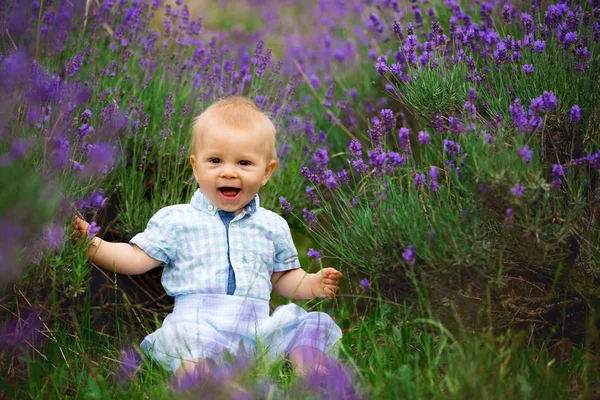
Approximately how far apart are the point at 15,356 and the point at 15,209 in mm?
694

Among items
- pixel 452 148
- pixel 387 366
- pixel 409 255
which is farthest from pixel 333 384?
pixel 452 148

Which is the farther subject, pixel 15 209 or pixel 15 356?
pixel 15 356

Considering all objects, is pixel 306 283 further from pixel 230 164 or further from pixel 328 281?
pixel 230 164

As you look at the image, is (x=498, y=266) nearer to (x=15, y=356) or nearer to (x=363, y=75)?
(x=15, y=356)

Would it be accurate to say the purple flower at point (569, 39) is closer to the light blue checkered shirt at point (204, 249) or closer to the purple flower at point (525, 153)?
the purple flower at point (525, 153)

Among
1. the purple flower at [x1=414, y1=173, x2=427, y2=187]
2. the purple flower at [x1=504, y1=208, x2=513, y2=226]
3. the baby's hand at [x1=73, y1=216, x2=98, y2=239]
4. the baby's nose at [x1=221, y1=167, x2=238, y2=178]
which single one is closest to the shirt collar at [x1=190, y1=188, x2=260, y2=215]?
the baby's nose at [x1=221, y1=167, x2=238, y2=178]

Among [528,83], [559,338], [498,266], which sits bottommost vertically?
[559,338]

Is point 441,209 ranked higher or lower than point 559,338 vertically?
higher

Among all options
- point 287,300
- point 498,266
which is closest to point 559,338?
point 498,266

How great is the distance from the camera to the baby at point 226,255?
2.45 metres

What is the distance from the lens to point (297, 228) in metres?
3.47

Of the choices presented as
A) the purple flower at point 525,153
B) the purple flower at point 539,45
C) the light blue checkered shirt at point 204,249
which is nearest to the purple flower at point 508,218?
the purple flower at point 525,153

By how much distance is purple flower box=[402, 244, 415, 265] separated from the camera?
2.17 m

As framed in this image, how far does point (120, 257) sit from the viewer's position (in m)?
2.53
